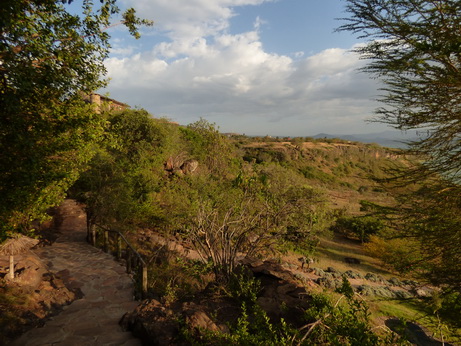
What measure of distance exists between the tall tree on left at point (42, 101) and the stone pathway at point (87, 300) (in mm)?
1958

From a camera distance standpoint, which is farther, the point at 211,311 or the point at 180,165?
the point at 180,165

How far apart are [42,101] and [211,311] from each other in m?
4.96

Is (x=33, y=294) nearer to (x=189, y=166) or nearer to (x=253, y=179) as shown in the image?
(x=253, y=179)

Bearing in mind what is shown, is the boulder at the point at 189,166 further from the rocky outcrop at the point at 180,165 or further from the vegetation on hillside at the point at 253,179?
the vegetation on hillside at the point at 253,179

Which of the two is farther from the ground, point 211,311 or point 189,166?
point 189,166

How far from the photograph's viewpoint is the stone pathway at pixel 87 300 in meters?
4.20

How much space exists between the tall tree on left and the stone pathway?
1.96 meters

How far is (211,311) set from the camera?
5.01 meters

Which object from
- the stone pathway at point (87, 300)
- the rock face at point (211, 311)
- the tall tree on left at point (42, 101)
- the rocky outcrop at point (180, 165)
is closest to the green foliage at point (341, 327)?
the rock face at point (211, 311)

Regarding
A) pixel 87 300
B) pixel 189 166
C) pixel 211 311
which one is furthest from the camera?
pixel 189 166

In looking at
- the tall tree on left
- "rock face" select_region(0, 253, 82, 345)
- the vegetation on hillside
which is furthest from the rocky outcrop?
the tall tree on left

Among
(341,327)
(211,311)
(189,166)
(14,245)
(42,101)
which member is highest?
(42,101)

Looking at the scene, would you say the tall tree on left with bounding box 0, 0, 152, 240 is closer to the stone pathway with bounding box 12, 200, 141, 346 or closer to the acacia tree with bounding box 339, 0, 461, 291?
the stone pathway with bounding box 12, 200, 141, 346

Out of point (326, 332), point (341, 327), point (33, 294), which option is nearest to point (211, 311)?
point (326, 332)
